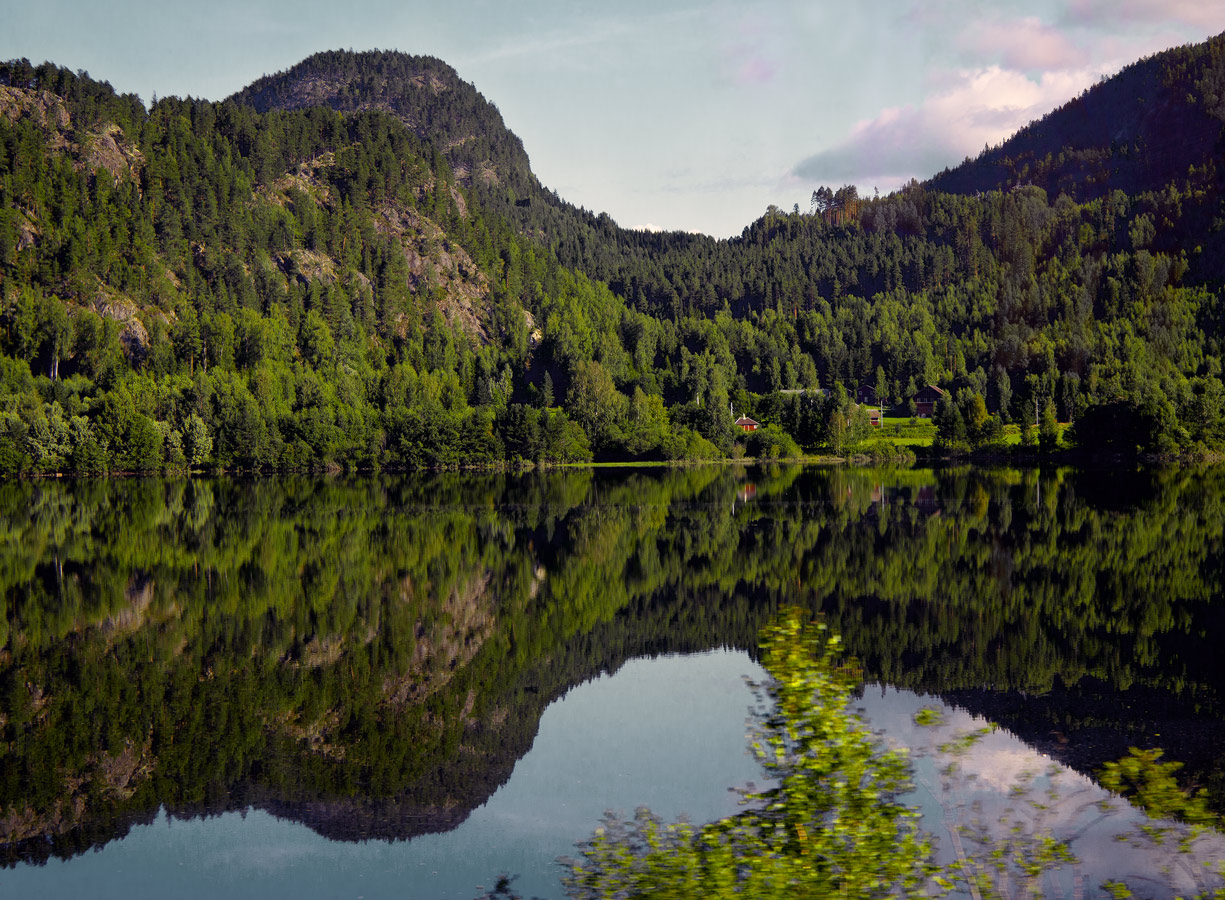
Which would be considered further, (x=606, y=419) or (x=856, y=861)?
(x=606, y=419)

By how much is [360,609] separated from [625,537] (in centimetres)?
2359

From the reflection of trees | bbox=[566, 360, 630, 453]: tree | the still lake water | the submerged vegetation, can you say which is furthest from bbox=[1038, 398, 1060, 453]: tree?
the submerged vegetation

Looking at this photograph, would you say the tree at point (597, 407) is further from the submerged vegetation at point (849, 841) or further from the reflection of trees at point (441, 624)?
the submerged vegetation at point (849, 841)

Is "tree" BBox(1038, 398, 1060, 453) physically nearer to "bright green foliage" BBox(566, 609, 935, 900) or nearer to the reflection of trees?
the reflection of trees

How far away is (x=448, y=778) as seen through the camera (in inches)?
800

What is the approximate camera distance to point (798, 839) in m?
14.8

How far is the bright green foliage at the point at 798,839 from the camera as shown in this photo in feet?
44.3

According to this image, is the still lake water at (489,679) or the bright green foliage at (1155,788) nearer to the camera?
the bright green foliage at (1155,788)

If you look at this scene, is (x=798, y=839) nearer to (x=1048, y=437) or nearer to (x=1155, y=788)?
(x=1155, y=788)

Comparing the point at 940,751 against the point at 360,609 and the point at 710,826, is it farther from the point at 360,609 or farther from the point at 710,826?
the point at 360,609

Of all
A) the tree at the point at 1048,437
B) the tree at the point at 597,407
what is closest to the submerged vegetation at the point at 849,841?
the tree at the point at 1048,437

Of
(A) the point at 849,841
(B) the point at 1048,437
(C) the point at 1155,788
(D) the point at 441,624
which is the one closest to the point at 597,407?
(B) the point at 1048,437

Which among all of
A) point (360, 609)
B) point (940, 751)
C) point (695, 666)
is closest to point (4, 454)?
point (360, 609)

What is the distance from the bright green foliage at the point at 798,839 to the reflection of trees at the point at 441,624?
168 inches
